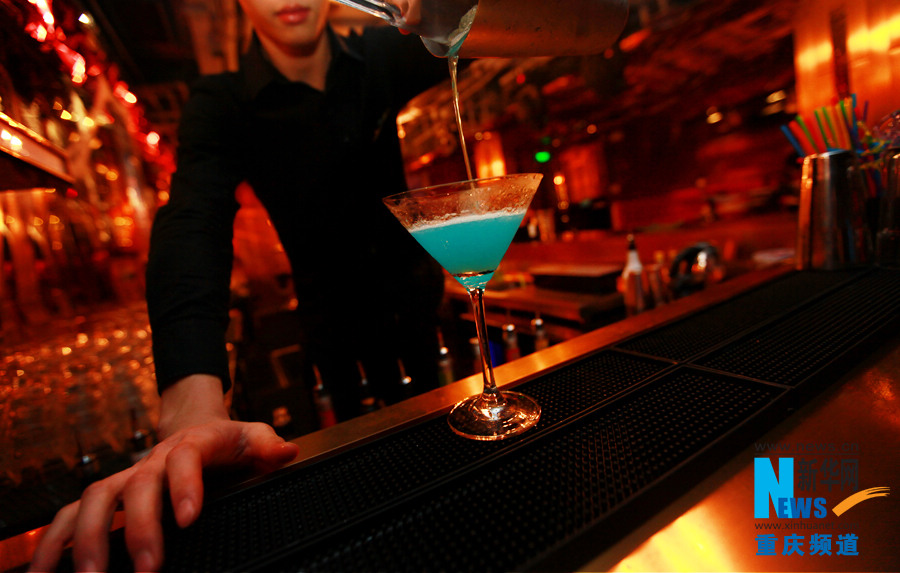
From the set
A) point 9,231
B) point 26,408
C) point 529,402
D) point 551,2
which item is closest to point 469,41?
point 551,2

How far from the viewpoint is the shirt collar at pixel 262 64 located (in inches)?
58.1

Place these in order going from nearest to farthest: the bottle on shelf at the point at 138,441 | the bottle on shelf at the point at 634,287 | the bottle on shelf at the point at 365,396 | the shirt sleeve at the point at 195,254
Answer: the shirt sleeve at the point at 195,254, the bottle on shelf at the point at 138,441, the bottle on shelf at the point at 365,396, the bottle on shelf at the point at 634,287

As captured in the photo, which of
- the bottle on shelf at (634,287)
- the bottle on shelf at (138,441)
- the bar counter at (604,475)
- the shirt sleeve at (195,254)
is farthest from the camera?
the bottle on shelf at (634,287)

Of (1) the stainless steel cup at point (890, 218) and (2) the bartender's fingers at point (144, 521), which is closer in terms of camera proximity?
(2) the bartender's fingers at point (144, 521)

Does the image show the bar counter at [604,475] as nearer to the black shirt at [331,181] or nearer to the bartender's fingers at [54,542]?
the bartender's fingers at [54,542]

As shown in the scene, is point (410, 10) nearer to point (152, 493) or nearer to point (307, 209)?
point (152, 493)

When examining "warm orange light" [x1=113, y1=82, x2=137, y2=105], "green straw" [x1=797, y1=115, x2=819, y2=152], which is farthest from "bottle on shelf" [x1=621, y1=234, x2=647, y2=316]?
"warm orange light" [x1=113, y1=82, x2=137, y2=105]

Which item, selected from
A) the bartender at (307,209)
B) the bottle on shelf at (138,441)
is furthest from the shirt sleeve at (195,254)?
the bottle on shelf at (138,441)

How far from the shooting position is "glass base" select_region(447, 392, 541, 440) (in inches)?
26.3

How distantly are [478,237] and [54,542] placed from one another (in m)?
0.72

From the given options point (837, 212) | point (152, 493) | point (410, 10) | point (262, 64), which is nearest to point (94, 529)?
point (152, 493)

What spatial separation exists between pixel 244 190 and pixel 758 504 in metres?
3.61

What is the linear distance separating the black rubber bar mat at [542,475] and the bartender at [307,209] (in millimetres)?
178

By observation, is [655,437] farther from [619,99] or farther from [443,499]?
[619,99]
